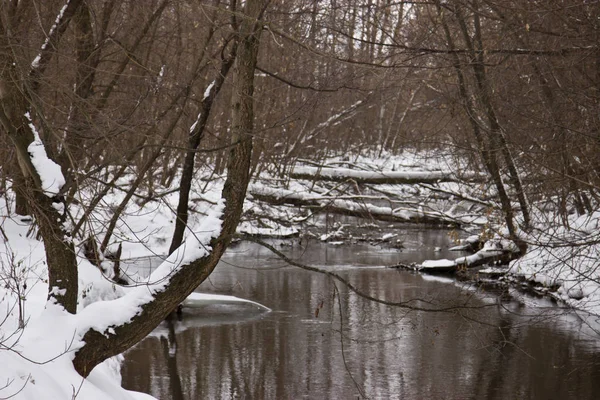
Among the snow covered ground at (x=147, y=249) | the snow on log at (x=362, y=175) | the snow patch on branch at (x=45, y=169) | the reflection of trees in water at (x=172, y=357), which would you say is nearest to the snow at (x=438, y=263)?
the snow covered ground at (x=147, y=249)

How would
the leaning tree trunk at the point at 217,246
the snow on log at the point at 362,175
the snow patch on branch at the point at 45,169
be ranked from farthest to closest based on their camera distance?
1. the snow on log at the point at 362,175
2. the leaning tree trunk at the point at 217,246
3. the snow patch on branch at the point at 45,169

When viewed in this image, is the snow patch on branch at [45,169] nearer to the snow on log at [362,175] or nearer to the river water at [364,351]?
the river water at [364,351]

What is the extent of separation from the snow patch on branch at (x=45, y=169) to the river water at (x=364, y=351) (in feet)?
7.62

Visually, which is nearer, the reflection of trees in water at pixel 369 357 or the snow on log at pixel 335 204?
the reflection of trees in water at pixel 369 357

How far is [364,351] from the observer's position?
1032cm

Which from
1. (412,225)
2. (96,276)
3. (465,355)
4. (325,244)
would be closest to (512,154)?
(465,355)

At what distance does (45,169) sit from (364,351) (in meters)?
5.88

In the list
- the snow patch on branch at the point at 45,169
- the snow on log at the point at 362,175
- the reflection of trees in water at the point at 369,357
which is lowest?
the reflection of trees in water at the point at 369,357

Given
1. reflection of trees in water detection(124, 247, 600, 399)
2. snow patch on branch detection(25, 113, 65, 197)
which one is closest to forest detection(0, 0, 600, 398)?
snow patch on branch detection(25, 113, 65, 197)

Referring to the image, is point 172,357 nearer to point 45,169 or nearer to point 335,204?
point 45,169

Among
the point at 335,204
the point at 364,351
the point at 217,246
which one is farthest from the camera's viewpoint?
the point at 335,204

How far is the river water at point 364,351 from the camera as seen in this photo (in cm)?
872

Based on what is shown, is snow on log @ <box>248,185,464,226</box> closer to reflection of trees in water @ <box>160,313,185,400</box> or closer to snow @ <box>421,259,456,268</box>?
snow @ <box>421,259,456,268</box>

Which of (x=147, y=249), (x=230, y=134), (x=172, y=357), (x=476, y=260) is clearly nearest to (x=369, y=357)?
(x=172, y=357)
